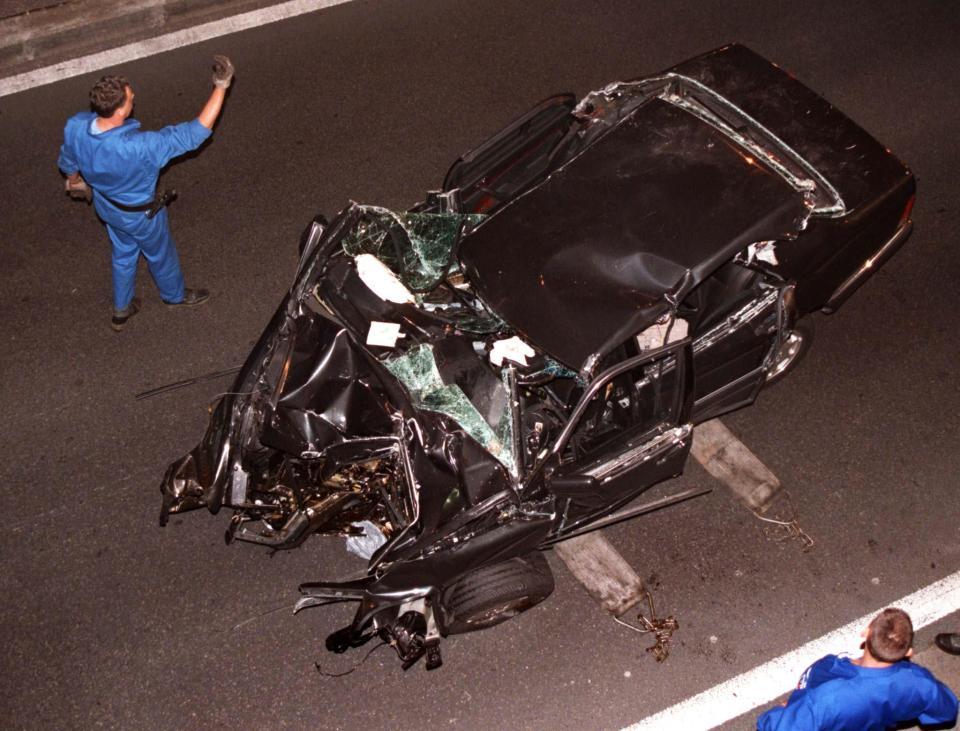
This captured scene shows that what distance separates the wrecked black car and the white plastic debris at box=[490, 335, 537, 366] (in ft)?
0.04

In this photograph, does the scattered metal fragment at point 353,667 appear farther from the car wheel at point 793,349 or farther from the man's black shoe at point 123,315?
the car wheel at point 793,349

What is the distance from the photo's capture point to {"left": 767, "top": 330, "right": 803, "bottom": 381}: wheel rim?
6711mm

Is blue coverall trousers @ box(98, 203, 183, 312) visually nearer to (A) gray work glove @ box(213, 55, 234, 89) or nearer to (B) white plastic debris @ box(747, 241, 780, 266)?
(A) gray work glove @ box(213, 55, 234, 89)

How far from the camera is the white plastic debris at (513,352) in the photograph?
5.77 m

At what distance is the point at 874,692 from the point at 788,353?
2519 millimetres

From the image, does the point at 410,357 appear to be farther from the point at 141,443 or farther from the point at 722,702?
the point at 722,702

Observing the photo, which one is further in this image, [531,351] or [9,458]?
[9,458]

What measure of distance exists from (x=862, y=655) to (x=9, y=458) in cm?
521

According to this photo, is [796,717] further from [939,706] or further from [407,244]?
[407,244]

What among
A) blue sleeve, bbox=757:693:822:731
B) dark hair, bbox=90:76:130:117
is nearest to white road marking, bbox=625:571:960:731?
blue sleeve, bbox=757:693:822:731

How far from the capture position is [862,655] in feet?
16.5

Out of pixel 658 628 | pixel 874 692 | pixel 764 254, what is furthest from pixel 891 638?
pixel 764 254

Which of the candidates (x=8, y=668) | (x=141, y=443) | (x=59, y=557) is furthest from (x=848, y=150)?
(x=8, y=668)

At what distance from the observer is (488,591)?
5688 millimetres
